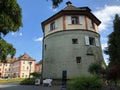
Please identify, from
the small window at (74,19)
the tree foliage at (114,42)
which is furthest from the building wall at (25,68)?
the tree foliage at (114,42)

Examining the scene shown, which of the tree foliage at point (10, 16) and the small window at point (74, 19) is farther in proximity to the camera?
the small window at point (74, 19)

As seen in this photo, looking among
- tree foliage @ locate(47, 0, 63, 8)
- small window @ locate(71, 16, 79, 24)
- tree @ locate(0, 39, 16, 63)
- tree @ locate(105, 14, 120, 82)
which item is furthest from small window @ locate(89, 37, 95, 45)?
tree foliage @ locate(47, 0, 63, 8)

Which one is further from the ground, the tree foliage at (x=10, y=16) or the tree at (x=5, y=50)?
the tree foliage at (x=10, y=16)

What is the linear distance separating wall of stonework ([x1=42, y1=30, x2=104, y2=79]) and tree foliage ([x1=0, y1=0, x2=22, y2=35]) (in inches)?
674

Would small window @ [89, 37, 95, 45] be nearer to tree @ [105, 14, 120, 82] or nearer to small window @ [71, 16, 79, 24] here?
tree @ [105, 14, 120, 82]

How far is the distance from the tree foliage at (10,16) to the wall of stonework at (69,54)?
17107 mm

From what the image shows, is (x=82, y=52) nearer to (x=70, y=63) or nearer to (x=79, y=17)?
(x=70, y=63)

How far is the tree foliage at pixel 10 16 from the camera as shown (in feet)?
23.3

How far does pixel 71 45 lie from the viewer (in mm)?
25625

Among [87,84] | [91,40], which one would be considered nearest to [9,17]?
[87,84]

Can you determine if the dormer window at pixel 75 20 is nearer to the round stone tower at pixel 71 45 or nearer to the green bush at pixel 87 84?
the round stone tower at pixel 71 45

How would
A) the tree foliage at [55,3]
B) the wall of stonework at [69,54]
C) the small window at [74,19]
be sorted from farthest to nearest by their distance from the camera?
the small window at [74,19] → the wall of stonework at [69,54] → the tree foliage at [55,3]

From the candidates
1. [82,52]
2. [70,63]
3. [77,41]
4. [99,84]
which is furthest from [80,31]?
[99,84]

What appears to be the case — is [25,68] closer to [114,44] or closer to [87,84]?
[114,44]
